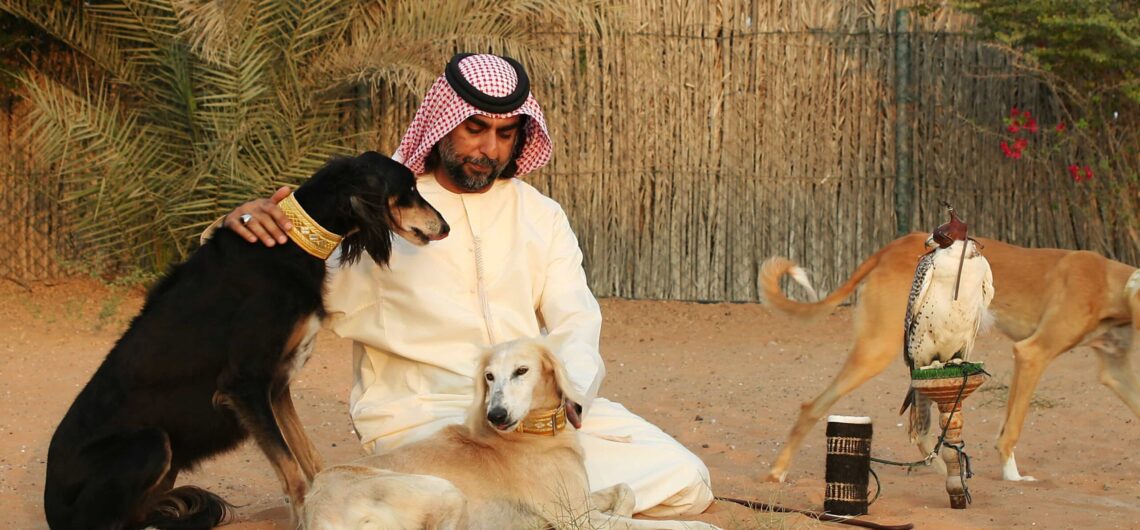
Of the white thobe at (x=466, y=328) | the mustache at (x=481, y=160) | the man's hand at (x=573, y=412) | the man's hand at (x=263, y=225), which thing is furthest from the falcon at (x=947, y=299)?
the man's hand at (x=263, y=225)

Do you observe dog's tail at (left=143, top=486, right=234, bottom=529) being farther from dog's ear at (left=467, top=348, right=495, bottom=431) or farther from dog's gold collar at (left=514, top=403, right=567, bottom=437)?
dog's gold collar at (left=514, top=403, right=567, bottom=437)

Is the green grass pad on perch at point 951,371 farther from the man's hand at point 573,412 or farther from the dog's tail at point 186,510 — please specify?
the dog's tail at point 186,510

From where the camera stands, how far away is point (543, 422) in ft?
13.6

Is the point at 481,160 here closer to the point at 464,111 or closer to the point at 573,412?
the point at 464,111

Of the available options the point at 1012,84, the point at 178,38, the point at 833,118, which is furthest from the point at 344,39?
the point at 1012,84

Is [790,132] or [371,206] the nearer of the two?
[371,206]

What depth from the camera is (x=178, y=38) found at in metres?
10.5

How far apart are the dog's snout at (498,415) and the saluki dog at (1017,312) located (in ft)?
8.29

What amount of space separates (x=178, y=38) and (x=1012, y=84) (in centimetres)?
747

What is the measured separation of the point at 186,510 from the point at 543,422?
148cm

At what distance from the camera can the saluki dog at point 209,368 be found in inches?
166

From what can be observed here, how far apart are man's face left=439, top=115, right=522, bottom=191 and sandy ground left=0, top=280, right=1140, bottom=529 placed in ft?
5.11

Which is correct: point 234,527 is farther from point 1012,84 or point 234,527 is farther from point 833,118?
point 1012,84

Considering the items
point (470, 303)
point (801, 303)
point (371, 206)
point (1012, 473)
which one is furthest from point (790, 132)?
point (371, 206)
